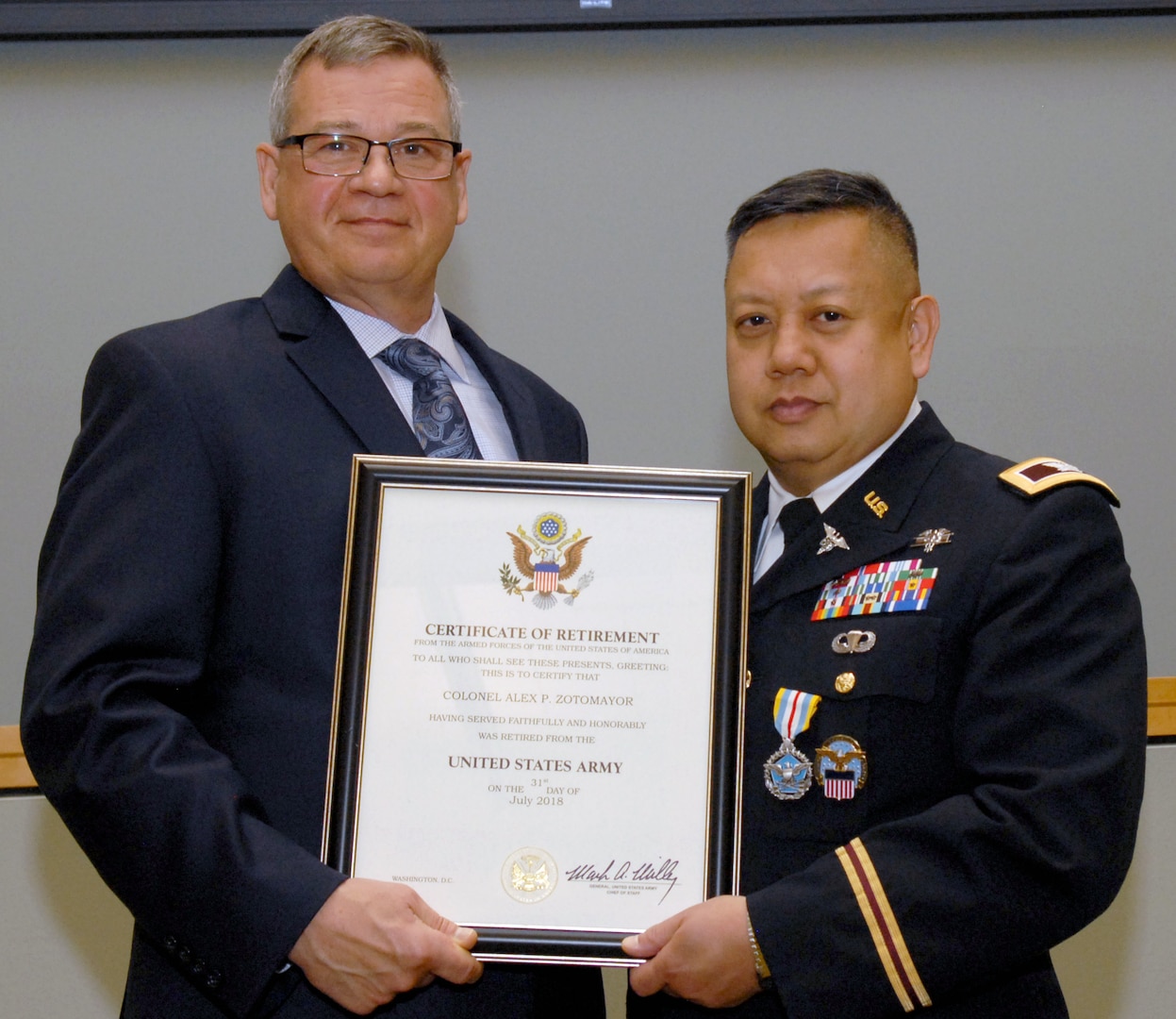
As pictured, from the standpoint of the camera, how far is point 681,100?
295 centimetres

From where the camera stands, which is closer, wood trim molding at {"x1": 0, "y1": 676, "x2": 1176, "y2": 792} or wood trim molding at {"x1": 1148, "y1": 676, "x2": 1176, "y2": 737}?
wood trim molding at {"x1": 0, "y1": 676, "x2": 1176, "y2": 792}

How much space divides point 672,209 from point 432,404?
1104 mm

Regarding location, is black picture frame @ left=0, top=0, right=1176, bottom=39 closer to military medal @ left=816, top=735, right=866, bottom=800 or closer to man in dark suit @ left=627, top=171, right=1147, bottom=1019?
man in dark suit @ left=627, top=171, right=1147, bottom=1019

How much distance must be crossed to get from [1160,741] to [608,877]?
5.28 ft

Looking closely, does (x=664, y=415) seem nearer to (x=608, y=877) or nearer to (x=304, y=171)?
(x=304, y=171)

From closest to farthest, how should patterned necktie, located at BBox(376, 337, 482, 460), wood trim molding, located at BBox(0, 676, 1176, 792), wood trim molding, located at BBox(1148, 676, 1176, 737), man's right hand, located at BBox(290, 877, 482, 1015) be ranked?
man's right hand, located at BBox(290, 877, 482, 1015) < patterned necktie, located at BBox(376, 337, 482, 460) < wood trim molding, located at BBox(0, 676, 1176, 792) < wood trim molding, located at BBox(1148, 676, 1176, 737)

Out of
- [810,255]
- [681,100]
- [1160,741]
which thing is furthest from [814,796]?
[681,100]

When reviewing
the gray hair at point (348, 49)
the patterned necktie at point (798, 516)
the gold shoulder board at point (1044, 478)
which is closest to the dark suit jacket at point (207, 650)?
the gray hair at point (348, 49)

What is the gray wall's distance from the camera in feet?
9.56

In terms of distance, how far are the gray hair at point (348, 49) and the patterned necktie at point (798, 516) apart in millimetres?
842

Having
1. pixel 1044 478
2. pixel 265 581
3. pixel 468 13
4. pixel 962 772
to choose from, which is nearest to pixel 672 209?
pixel 468 13

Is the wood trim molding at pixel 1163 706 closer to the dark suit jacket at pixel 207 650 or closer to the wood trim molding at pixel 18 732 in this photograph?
the wood trim molding at pixel 18 732

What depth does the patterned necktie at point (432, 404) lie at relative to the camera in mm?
2029
